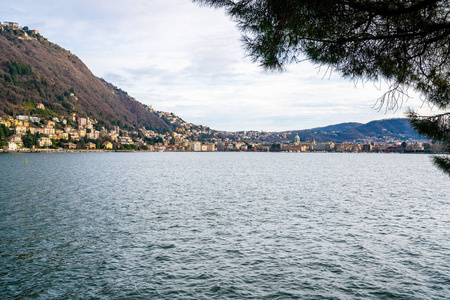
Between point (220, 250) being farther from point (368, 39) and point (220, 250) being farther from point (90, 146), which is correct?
point (90, 146)

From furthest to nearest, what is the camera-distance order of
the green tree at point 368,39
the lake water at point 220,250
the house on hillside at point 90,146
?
the house on hillside at point 90,146 < the lake water at point 220,250 < the green tree at point 368,39

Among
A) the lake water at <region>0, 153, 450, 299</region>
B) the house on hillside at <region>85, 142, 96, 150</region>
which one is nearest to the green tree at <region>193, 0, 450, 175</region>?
the lake water at <region>0, 153, 450, 299</region>

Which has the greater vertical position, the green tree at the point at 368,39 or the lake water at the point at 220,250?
the green tree at the point at 368,39

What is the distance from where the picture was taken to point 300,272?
10.6 metres

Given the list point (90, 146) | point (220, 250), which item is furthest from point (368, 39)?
point (90, 146)

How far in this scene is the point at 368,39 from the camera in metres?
6.44

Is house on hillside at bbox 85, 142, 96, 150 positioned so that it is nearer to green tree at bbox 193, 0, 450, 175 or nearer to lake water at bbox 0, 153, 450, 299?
lake water at bbox 0, 153, 450, 299

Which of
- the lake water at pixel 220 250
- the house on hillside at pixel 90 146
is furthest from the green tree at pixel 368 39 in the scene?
the house on hillside at pixel 90 146

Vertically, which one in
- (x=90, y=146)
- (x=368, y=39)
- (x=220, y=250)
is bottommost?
(x=220, y=250)

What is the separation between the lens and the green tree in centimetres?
565

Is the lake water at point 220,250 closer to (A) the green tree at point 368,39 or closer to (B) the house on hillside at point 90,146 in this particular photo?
(A) the green tree at point 368,39

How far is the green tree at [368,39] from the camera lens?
565 cm

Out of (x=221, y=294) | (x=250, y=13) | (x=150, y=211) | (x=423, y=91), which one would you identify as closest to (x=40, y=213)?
(x=150, y=211)

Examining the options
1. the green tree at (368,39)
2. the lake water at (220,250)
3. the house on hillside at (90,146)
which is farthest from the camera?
the house on hillside at (90,146)
